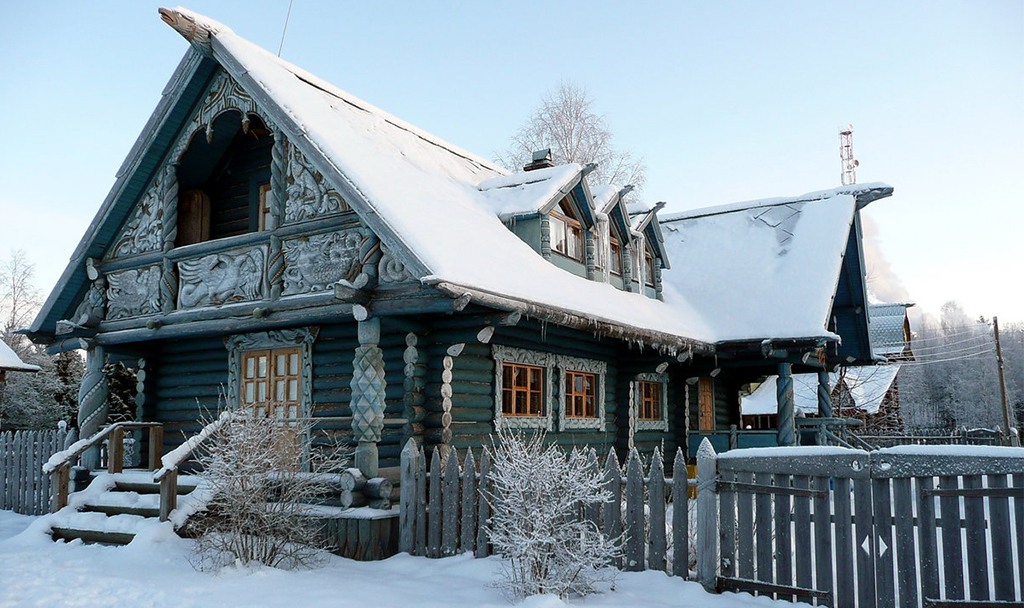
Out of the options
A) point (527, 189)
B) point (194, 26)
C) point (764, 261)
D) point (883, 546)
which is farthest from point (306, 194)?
point (764, 261)

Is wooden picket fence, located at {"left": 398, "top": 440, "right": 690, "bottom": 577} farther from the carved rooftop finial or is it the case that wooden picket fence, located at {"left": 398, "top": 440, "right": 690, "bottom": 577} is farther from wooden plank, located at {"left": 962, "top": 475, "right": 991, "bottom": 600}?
the carved rooftop finial

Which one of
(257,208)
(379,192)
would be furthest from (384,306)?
(257,208)

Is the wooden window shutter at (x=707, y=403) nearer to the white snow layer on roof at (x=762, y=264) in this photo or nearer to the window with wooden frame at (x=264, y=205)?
the white snow layer on roof at (x=762, y=264)

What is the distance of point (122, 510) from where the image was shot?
439 inches

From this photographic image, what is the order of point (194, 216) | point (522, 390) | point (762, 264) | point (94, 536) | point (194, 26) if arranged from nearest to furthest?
1. point (94, 536)
2. point (194, 26)
3. point (522, 390)
4. point (194, 216)
5. point (762, 264)

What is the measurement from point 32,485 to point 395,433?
745cm

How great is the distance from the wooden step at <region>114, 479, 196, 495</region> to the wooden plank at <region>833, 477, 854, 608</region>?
819 cm

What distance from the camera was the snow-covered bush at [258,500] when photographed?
877 cm

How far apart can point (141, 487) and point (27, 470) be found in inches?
184

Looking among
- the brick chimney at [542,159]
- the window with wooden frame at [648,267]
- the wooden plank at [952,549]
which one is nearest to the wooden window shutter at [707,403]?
the window with wooden frame at [648,267]

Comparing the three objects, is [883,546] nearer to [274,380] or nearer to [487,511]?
[487,511]

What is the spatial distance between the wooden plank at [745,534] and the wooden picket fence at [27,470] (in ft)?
38.1

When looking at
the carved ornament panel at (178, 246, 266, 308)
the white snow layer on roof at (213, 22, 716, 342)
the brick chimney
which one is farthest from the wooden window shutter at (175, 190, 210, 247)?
the brick chimney

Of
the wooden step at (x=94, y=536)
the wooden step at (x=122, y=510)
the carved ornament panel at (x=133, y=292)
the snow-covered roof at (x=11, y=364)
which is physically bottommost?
the wooden step at (x=94, y=536)
